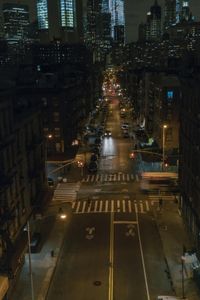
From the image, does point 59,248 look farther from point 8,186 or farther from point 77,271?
point 8,186

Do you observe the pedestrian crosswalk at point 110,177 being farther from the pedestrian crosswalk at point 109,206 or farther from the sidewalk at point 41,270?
the sidewalk at point 41,270

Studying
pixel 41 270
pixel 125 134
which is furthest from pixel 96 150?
pixel 41 270

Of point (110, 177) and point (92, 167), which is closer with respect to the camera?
point (110, 177)

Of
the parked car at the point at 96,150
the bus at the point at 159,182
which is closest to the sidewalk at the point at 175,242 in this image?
the bus at the point at 159,182

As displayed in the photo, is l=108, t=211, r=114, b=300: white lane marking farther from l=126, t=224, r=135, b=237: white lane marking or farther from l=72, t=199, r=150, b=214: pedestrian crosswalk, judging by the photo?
l=72, t=199, r=150, b=214: pedestrian crosswalk

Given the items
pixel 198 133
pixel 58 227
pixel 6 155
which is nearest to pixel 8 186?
pixel 6 155

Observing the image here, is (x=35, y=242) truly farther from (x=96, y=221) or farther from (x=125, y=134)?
(x=125, y=134)
